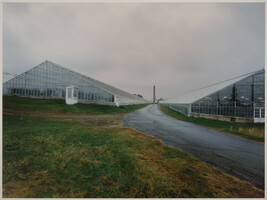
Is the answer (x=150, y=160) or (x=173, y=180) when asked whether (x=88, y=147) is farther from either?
(x=173, y=180)

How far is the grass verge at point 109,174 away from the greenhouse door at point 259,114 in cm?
1648

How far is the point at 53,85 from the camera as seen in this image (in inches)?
958

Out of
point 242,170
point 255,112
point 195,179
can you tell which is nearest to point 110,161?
point 195,179

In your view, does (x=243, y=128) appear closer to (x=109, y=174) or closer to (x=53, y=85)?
(x=109, y=174)

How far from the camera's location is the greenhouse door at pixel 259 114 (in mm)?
13444

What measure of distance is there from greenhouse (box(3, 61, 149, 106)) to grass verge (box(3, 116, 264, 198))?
66.2ft

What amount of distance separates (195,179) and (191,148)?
2714 mm

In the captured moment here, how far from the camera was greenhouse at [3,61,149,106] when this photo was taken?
946 inches

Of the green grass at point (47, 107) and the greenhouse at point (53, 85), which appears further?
the greenhouse at point (53, 85)

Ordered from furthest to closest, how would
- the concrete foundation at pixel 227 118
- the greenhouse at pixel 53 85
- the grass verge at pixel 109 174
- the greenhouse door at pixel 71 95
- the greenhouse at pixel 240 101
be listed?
the greenhouse at pixel 53 85
the greenhouse door at pixel 71 95
the concrete foundation at pixel 227 118
the greenhouse at pixel 240 101
the grass verge at pixel 109 174

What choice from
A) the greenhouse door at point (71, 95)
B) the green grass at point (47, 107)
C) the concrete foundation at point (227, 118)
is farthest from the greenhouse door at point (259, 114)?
the greenhouse door at point (71, 95)

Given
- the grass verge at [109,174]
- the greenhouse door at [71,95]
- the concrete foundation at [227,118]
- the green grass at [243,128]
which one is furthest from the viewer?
the greenhouse door at [71,95]

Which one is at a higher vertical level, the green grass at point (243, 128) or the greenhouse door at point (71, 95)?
the greenhouse door at point (71, 95)

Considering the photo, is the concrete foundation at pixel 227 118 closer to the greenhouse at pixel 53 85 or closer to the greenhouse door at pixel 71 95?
the greenhouse at pixel 53 85
